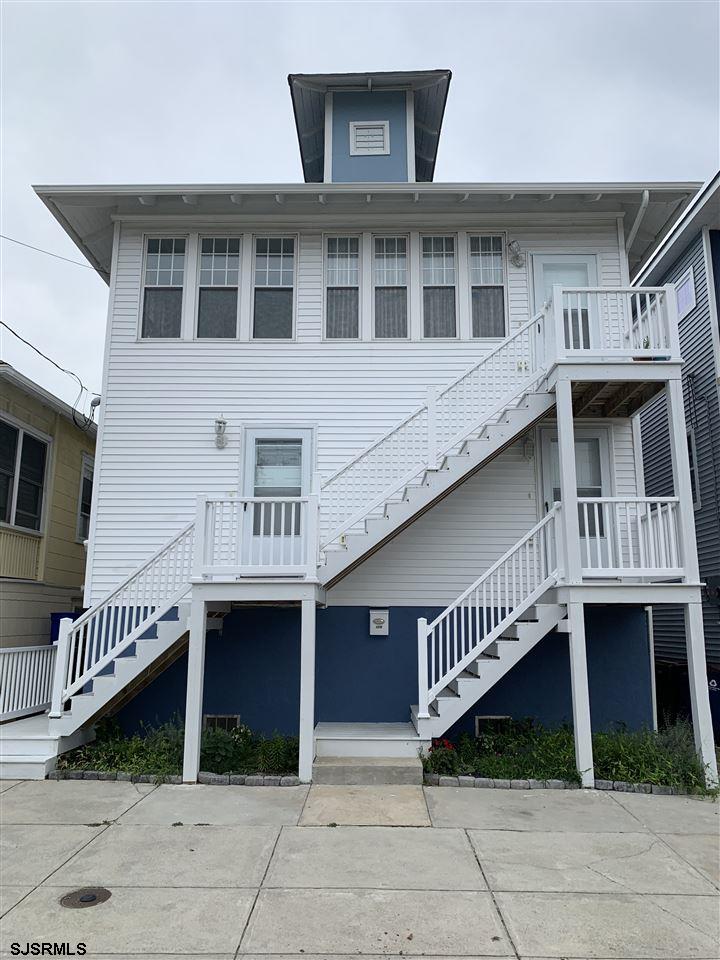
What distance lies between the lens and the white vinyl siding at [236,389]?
9.45 meters

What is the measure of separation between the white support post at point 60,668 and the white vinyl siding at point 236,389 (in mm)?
1614

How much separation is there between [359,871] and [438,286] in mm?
7800

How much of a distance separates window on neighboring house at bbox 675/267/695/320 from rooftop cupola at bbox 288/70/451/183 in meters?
5.60

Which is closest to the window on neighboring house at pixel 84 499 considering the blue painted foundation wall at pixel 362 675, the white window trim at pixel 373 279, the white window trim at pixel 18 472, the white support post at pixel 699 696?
the white window trim at pixel 18 472

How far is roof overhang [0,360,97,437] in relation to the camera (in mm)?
A: 9680

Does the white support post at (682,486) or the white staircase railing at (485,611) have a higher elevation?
the white support post at (682,486)

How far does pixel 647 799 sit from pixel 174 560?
5.77 m

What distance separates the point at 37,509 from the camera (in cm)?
1118

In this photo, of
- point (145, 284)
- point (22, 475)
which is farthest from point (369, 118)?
point (22, 475)

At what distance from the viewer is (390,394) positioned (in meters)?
9.69

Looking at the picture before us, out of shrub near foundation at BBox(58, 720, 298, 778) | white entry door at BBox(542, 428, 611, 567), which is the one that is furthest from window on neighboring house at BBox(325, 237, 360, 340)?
shrub near foundation at BBox(58, 720, 298, 778)

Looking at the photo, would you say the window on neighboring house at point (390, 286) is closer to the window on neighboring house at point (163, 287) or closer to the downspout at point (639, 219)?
the window on neighboring house at point (163, 287)

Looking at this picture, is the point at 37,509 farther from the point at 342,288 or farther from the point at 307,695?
the point at 307,695

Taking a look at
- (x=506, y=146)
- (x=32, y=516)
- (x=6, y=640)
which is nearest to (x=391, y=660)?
(x=6, y=640)
